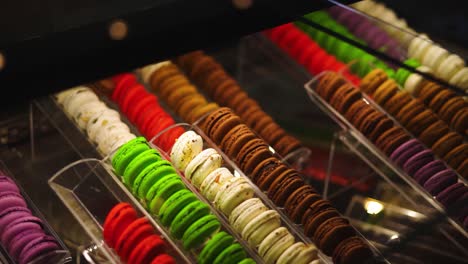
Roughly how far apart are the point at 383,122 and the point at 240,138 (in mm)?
375

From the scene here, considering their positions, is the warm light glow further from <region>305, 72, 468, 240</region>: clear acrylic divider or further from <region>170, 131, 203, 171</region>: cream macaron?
<region>170, 131, 203, 171</region>: cream macaron

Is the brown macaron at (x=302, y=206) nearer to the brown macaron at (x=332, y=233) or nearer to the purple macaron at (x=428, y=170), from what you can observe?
the brown macaron at (x=332, y=233)

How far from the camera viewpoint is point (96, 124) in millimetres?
1801

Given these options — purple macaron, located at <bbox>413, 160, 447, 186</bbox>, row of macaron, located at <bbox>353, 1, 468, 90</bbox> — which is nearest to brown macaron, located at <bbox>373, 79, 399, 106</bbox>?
row of macaron, located at <bbox>353, 1, 468, 90</bbox>

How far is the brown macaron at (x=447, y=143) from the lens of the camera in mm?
1758

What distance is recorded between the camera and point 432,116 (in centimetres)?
182

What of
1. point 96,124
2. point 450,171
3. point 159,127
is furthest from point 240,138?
point 450,171

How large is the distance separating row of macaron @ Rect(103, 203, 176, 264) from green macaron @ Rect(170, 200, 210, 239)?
37 mm

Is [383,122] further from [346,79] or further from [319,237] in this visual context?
[319,237]

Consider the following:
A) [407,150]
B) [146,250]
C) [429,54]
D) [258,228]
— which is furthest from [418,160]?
[146,250]

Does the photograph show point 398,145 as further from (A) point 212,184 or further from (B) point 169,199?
(B) point 169,199

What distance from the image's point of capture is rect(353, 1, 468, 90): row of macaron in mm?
1603

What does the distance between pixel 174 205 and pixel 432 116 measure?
70cm

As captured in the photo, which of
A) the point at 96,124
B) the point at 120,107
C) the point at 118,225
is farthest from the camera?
the point at 120,107
